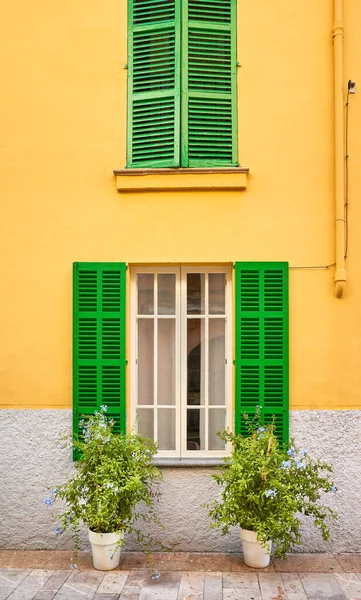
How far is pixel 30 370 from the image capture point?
5688 millimetres

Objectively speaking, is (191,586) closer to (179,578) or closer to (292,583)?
(179,578)

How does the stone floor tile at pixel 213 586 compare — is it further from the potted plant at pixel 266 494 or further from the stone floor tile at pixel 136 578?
the stone floor tile at pixel 136 578

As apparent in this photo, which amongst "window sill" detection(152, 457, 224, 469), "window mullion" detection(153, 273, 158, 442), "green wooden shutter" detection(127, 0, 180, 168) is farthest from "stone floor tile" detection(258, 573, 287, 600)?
"green wooden shutter" detection(127, 0, 180, 168)

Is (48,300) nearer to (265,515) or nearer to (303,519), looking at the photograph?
(265,515)

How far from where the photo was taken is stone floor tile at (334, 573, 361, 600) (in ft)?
15.3

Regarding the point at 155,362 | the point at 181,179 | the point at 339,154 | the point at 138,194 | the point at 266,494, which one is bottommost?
the point at 266,494

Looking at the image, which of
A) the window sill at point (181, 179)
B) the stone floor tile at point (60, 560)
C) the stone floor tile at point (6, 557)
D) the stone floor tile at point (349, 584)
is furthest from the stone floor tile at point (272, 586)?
the window sill at point (181, 179)

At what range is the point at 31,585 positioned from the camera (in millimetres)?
4840

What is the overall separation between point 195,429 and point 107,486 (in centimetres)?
115

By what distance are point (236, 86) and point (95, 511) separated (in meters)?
3.99

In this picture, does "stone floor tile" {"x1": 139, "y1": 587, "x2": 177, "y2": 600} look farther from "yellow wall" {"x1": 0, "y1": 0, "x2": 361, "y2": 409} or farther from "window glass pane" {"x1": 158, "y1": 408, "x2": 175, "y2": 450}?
"yellow wall" {"x1": 0, "y1": 0, "x2": 361, "y2": 409}

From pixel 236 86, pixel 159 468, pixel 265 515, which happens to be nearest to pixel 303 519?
pixel 265 515

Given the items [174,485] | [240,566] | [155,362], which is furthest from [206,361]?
[240,566]

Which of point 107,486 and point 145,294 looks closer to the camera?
point 107,486
